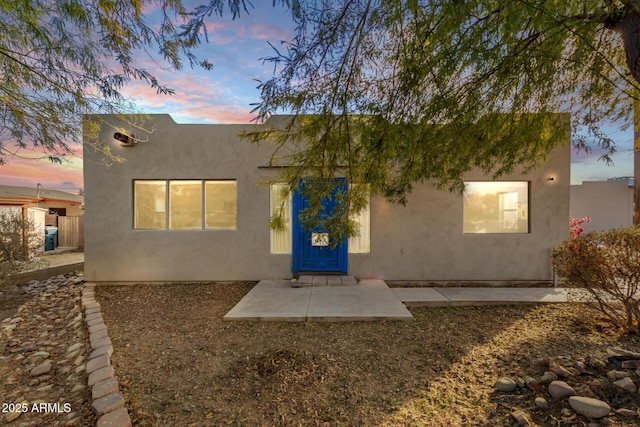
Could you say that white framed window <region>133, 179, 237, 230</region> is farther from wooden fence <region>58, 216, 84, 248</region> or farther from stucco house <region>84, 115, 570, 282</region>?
wooden fence <region>58, 216, 84, 248</region>

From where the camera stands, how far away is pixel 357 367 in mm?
2930

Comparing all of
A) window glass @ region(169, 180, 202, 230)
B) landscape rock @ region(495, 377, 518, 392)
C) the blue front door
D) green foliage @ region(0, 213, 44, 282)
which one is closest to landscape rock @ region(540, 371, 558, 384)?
landscape rock @ region(495, 377, 518, 392)

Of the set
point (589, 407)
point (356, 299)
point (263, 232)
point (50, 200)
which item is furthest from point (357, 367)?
point (50, 200)

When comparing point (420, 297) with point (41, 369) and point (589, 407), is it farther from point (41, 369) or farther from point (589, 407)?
point (41, 369)

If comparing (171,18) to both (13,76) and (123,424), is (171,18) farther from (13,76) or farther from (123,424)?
(123,424)

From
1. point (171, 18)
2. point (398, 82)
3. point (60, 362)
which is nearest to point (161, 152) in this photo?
point (171, 18)

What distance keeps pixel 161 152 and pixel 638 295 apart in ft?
28.1

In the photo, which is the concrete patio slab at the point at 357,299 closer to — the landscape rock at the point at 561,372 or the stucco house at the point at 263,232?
the stucco house at the point at 263,232

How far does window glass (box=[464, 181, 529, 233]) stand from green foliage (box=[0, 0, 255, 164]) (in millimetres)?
5779

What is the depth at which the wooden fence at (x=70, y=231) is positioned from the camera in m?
11.7

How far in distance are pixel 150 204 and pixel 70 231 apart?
8610 mm

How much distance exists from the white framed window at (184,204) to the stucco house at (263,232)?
3.4 inches

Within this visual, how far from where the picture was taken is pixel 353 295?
16.8ft

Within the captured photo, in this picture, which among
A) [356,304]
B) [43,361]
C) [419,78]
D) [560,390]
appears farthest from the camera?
[356,304]
